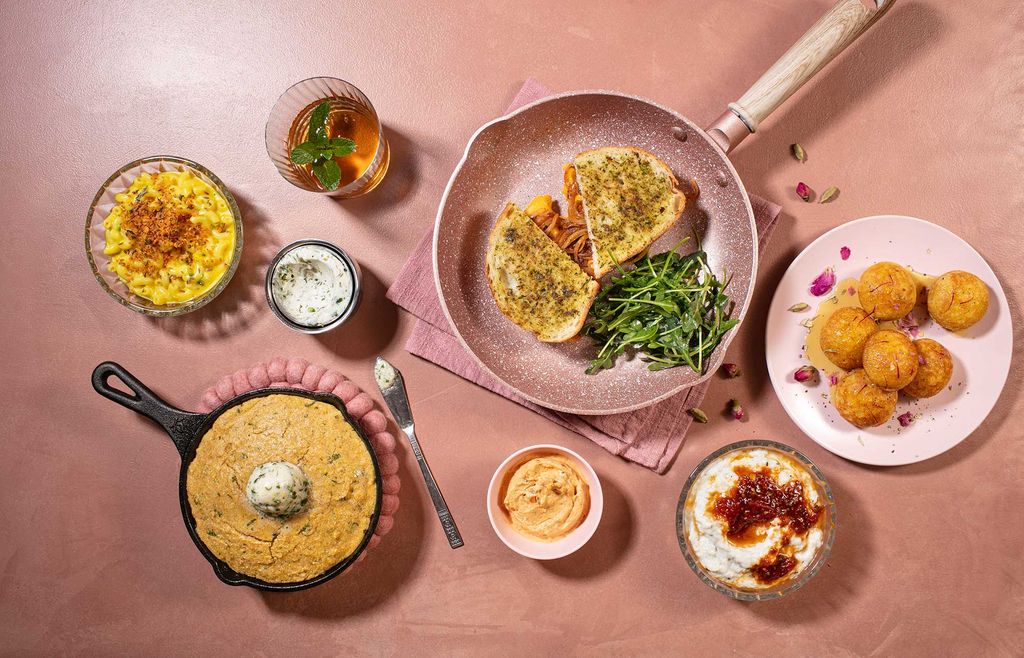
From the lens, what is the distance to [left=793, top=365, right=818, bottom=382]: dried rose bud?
2820 millimetres

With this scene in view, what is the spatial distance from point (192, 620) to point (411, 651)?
1.07 metres

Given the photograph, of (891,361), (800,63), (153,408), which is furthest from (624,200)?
(153,408)

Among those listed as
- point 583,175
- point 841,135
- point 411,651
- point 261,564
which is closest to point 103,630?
point 261,564

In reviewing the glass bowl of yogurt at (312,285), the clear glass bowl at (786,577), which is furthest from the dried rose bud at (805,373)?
the glass bowl of yogurt at (312,285)

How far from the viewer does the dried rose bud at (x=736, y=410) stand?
2938 mm

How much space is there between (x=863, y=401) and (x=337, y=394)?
2.27 meters

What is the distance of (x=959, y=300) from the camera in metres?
2.69

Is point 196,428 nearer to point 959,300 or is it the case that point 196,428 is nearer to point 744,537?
point 744,537

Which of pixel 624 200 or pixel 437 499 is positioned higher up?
pixel 624 200

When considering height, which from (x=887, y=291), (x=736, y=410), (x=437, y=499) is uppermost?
(x=887, y=291)

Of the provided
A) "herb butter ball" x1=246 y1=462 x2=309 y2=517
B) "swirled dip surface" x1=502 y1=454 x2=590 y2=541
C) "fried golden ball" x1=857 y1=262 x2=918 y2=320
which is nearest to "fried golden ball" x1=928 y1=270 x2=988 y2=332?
"fried golden ball" x1=857 y1=262 x2=918 y2=320

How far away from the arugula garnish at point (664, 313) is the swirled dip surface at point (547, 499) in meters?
0.48

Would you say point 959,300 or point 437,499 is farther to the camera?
point 437,499

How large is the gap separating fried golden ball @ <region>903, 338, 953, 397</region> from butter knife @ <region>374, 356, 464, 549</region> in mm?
2119
